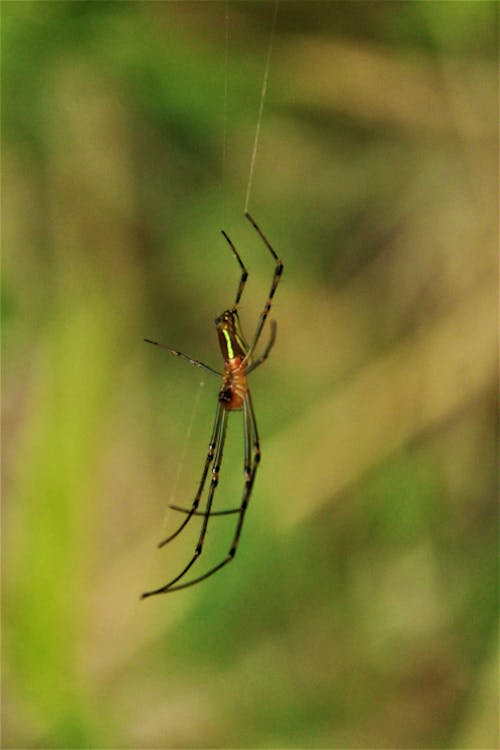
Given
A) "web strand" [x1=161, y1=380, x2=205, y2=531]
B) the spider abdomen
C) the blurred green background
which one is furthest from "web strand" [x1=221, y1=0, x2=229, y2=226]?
the spider abdomen

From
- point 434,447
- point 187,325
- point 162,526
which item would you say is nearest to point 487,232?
point 434,447

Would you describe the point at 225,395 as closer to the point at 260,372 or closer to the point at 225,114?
the point at 260,372

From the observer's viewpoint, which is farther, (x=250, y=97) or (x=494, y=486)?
(x=494, y=486)

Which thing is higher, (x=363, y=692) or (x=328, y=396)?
(x=328, y=396)

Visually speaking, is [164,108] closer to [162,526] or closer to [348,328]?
[348,328]

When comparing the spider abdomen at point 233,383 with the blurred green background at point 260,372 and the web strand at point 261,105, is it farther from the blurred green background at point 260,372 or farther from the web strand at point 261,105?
the web strand at point 261,105

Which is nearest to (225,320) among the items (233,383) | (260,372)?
(233,383)
